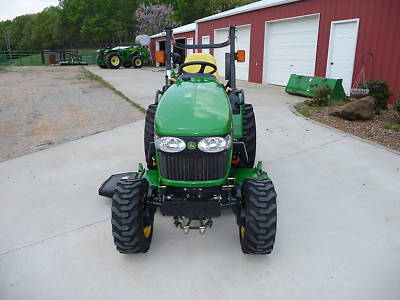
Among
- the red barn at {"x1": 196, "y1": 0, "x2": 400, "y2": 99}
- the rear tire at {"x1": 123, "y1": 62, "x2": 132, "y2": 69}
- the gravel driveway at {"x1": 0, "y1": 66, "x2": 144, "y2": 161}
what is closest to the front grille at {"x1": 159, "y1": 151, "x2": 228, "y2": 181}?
the gravel driveway at {"x1": 0, "y1": 66, "x2": 144, "y2": 161}

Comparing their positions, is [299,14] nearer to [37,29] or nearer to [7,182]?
[7,182]

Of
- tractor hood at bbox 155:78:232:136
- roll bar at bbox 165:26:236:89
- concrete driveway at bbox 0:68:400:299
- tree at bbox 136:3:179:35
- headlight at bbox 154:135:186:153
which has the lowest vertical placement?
concrete driveway at bbox 0:68:400:299

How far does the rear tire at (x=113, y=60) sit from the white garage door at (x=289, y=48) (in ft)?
37.7

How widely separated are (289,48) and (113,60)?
12.9 meters

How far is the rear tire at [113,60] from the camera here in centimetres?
2048

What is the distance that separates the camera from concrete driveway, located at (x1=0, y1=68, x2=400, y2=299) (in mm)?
2289

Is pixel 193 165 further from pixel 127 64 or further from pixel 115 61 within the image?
pixel 127 64

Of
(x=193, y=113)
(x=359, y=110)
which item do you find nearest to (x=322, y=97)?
(x=359, y=110)

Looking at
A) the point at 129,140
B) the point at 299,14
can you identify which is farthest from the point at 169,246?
the point at 299,14

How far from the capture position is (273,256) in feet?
8.51

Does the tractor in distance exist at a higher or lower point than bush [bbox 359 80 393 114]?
higher

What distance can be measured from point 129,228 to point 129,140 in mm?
3231

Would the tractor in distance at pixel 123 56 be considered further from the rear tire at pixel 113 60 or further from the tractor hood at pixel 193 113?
the tractor hood at pixel 193 113

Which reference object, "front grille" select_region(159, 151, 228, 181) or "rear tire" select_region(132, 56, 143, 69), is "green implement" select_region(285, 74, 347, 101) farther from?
"rear tire" select_region(132, 56, 143, 69)
